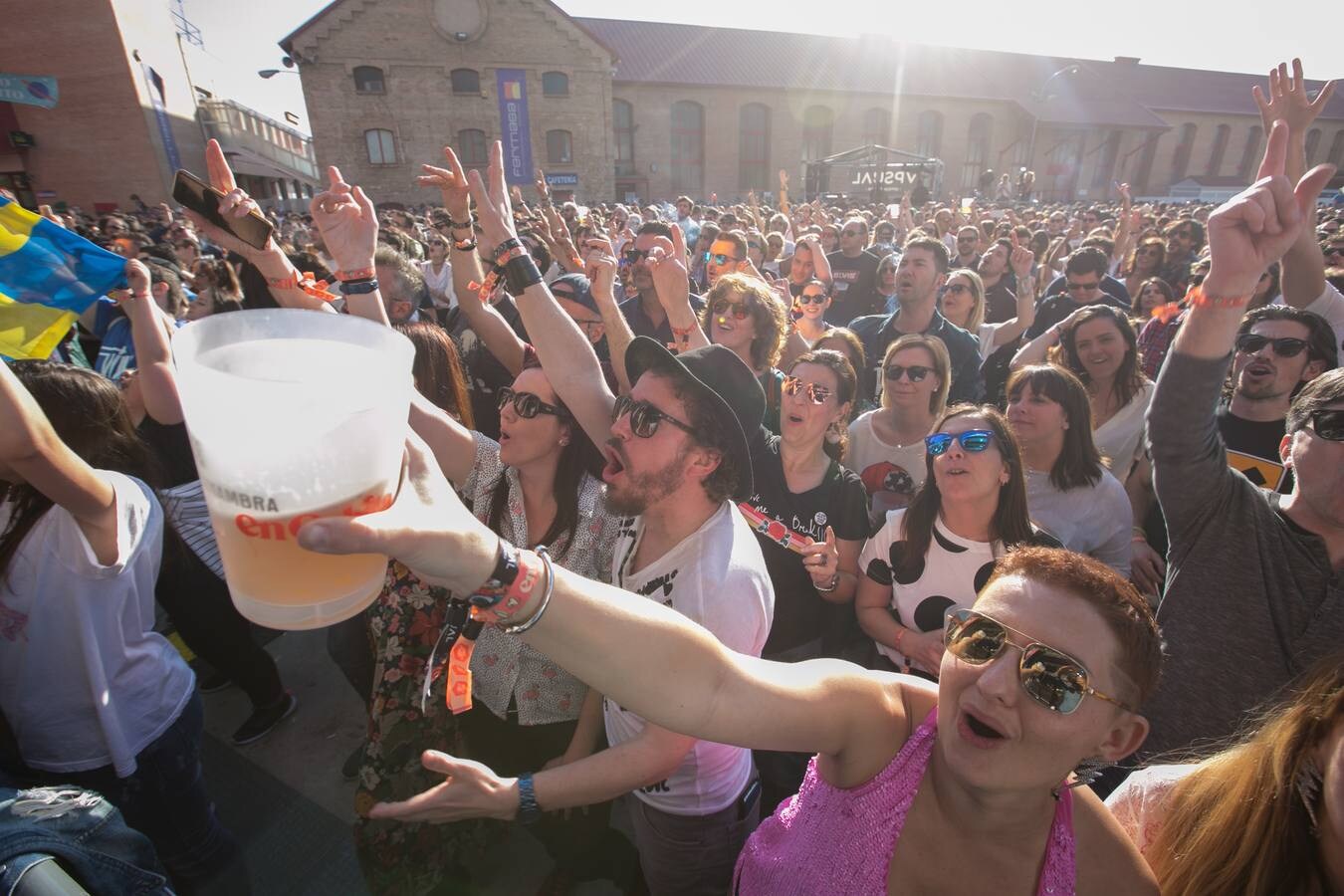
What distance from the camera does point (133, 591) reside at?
193 centimetres

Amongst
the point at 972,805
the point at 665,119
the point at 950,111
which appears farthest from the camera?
the point at 950,111

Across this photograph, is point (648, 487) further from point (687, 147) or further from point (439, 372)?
point (687, 147)

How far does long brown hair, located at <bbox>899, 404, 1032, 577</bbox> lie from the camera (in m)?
2.31

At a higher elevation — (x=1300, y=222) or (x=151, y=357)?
(x=1300, y=222)

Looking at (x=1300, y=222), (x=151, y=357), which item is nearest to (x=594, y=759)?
(x=1300, y=222)

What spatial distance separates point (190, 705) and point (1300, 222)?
11.5ft

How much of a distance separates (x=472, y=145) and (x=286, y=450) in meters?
32.2

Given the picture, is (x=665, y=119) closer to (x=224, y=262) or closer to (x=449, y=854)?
Answer: (x=224, y=262)

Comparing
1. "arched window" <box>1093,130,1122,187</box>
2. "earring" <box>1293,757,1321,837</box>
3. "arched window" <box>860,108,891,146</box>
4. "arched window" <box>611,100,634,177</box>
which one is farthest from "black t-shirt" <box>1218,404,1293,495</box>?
"arched window" <box>1093,130,1122,187</box>

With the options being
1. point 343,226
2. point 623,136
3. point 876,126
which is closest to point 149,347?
point 343,226

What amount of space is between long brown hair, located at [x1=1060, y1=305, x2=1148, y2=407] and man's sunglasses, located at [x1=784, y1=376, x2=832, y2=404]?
1.69 metres

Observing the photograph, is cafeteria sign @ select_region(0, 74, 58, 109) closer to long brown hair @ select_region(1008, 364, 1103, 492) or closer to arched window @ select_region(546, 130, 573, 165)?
arched window @ select_region(546, 130, 573, 165)

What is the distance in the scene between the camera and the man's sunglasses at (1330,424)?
5.48ft

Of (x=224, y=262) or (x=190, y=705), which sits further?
(x=224, y=262)
